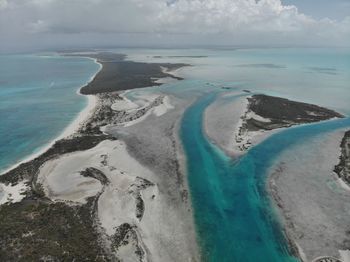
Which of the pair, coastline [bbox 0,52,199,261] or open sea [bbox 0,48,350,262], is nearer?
coastline [bbox 0,52,199,261]

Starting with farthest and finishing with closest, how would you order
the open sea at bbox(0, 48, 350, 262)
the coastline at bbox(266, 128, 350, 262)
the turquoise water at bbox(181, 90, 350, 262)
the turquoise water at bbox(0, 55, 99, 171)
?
the turquoise water at bbox(0, 55, 99, 171) → the open sea at bbox(0, 48, 350, 262) → the coastline at bbox(266, 128, 350, 262) → the turquoise water at bbox(181, 90, 350, 262)

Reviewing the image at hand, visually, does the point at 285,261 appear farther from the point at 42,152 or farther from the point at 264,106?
the point at 264,106

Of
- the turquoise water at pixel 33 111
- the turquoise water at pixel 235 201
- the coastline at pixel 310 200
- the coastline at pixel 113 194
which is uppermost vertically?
the coastline at pixel 310 200

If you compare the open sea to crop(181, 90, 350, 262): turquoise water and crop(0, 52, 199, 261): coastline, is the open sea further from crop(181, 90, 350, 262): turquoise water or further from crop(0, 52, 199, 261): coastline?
crop(0, 52, 199, 261): coastline

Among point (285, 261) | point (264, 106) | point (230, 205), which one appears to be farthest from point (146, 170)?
point (264, 106)

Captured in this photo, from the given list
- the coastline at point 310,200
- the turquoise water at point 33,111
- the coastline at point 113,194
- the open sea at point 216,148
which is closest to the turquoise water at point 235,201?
the open sea at point 216,148

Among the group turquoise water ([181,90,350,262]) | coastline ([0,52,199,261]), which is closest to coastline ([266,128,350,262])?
turquoise water ([181,90,350,262])

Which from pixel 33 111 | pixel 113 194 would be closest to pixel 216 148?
pixel 113 194

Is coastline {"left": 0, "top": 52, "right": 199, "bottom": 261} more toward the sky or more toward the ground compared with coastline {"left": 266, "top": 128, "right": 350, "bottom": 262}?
more toward the ground

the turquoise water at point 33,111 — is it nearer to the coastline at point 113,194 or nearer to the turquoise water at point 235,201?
the coastline at point 113,194
